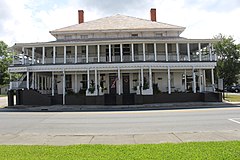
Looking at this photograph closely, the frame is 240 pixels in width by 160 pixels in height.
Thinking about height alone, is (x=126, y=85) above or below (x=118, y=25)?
below

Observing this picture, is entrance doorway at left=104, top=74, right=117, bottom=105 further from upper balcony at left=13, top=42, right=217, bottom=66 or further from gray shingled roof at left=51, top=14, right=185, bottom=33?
gray shingled roof at left=51, top=14, right=185, bottom=33

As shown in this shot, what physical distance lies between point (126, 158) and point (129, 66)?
21.6 metres

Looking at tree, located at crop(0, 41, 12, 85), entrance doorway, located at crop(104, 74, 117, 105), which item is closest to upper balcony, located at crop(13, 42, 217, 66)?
entrance doorway, located at crop(104, 74, 117, 105)

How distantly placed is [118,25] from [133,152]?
96.9 ft

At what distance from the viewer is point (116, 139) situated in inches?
356

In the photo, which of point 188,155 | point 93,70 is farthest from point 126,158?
point 93,70

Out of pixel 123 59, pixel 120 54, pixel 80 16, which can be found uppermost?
pixel 80 16

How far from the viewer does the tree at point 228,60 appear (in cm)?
5659

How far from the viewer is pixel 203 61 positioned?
92.3ft

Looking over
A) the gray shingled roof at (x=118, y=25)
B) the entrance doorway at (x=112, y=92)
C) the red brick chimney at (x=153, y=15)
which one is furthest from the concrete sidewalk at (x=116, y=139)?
the red brick chimney at (x=153, y=15)

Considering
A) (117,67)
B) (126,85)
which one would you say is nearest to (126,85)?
(126,85)

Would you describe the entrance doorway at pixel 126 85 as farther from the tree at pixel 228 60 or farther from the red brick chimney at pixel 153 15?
the tree at pixel 228 60

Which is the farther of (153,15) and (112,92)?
(153,15)

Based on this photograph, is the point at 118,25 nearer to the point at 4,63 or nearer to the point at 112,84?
the point at 112,84
